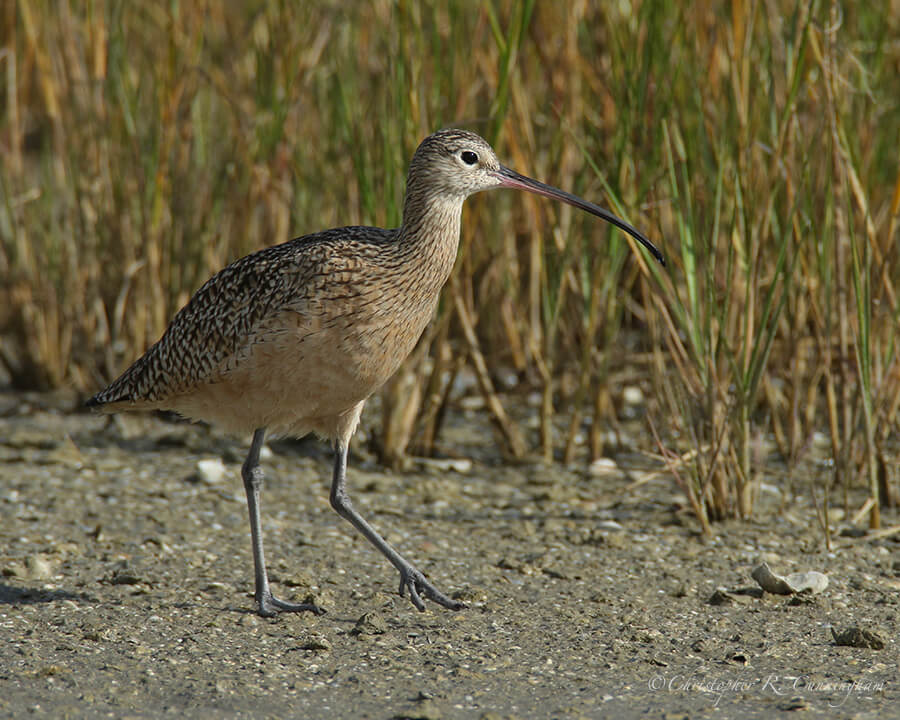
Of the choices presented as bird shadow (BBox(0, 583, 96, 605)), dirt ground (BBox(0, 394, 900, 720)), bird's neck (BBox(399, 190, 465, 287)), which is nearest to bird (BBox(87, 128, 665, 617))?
bird's neck (BBox(399, 190, 465, 287))

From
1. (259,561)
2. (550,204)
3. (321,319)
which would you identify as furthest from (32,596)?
(550,204)

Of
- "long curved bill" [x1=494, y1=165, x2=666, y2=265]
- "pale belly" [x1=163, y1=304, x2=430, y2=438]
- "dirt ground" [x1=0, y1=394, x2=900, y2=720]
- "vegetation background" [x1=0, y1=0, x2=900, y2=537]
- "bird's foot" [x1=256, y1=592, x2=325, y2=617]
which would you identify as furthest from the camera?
"vegetation background" [x1=0, y1=0, x2=900, y2=537]

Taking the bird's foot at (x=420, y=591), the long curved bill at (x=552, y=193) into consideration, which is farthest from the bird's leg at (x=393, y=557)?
the long curved bill at (x=552, y=193)

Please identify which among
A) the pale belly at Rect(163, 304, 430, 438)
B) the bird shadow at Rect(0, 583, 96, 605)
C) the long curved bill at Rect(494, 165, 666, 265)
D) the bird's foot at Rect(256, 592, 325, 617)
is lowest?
the bird shadow at Rect(0, 583, 96, 605)

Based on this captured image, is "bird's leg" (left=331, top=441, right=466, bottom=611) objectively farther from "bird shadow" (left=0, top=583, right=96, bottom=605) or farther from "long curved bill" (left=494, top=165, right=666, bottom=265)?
"long curved bill" (left=494, top=165, right=666, bottom=265)

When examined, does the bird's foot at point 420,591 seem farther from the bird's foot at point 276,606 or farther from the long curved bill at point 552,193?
the long curved bill at point 552,193

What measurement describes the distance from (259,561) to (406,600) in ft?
1.82

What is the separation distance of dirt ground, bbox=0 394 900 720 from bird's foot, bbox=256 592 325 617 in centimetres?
4

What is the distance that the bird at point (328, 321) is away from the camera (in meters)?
4.53

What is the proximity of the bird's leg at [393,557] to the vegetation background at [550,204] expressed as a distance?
0.99m

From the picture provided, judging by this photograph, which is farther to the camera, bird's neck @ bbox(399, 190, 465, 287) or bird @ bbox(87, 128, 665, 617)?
bird's neck @ bbox(399, 190, 465, 287)

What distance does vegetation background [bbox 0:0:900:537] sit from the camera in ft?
17.3

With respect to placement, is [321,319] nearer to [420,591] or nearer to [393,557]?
[393,557]

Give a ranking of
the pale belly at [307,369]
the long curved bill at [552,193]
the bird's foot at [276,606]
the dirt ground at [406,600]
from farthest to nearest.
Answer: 1. the long curved bill at [552,193]
2. the bird's foot at [276,606]
3. the pale belly at [307,369]
4. the dirt ground at [406,600]
